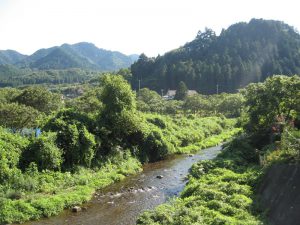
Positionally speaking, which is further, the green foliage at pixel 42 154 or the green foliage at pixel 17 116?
the green foliage at pixel 17 116

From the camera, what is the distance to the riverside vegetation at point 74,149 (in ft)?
99.2

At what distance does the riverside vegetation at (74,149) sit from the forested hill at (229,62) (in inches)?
3832

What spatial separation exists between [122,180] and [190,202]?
14740 millimetres

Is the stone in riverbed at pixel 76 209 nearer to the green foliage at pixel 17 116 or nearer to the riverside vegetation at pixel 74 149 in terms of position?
the riverside vegetation at pixel 74 149

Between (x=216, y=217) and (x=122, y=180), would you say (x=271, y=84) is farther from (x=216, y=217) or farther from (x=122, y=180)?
(x=216, y=217)

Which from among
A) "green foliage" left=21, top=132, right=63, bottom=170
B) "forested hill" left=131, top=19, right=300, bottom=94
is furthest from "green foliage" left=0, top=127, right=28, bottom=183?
"forested hill" left=131, top=19, right=300, bottom=94

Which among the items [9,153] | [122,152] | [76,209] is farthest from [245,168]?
[9,153]

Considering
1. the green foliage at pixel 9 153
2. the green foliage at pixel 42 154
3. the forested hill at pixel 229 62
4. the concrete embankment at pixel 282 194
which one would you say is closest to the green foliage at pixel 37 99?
the green foliage at pixel 42 154

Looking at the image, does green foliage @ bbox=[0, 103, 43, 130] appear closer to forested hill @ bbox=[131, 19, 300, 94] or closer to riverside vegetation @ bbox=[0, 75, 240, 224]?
riverside vegetation @ bbox=[0, 75, 240, 224]

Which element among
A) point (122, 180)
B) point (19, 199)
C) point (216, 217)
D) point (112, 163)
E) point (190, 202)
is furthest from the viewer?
point (112, 163)

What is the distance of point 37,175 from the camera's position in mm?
33188

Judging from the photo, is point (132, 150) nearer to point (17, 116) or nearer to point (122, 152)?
point (122, 152)

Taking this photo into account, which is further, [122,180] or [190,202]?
[122,180]

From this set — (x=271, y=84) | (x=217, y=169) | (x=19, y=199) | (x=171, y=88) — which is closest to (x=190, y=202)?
(x=217, y=169)
